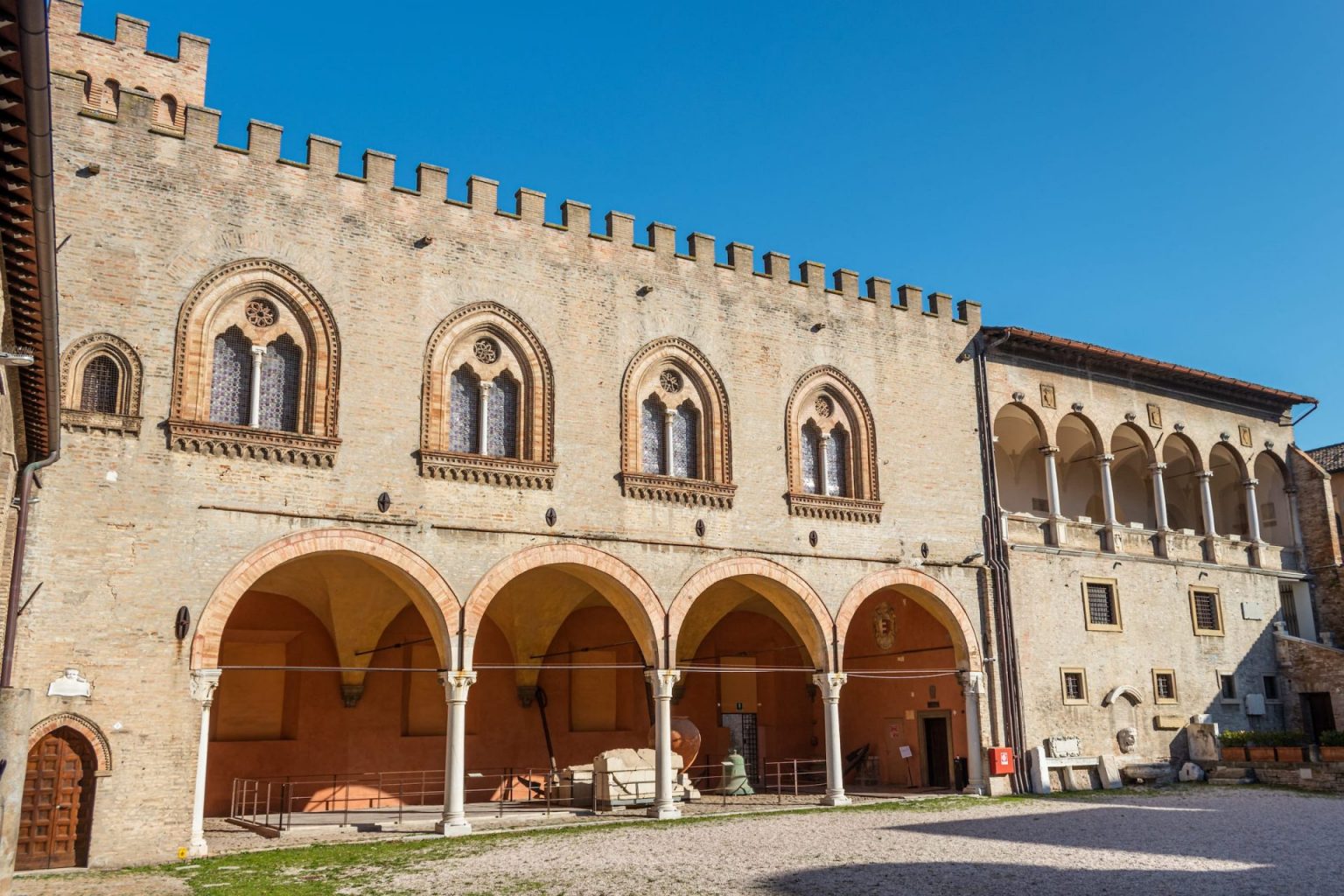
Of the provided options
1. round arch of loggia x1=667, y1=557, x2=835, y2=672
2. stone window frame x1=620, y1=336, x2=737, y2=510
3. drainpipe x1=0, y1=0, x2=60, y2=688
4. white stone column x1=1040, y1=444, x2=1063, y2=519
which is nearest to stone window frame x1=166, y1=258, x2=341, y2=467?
drainpipe x1=0, y1=0, x2=60, y2=688

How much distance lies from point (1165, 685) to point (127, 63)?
83.6 feet

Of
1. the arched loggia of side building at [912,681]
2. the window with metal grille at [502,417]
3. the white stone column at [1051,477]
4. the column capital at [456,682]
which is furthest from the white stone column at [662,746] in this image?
the white stone column at [1051,477]

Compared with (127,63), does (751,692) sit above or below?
below

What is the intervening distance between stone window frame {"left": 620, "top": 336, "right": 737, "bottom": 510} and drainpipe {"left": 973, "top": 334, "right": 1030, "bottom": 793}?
6.26 metres

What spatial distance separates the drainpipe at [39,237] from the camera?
636 cm

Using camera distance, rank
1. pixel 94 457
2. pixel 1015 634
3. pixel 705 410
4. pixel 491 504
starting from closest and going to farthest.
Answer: pixel 94 457 < pixel 491 504 < pixel 705 410 < pixel 1015 634

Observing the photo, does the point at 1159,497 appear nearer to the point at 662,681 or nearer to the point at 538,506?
the point at 662,681

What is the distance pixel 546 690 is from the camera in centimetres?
2392

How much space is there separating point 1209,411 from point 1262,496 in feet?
12.2

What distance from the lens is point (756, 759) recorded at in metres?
26.2

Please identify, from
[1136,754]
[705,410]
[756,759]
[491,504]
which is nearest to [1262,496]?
[1136,754]

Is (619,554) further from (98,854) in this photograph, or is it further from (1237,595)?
(1237,595)

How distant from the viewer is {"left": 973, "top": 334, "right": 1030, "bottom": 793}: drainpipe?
22.7 meters

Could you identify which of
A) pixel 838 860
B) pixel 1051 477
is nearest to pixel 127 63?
pixel 838 860
